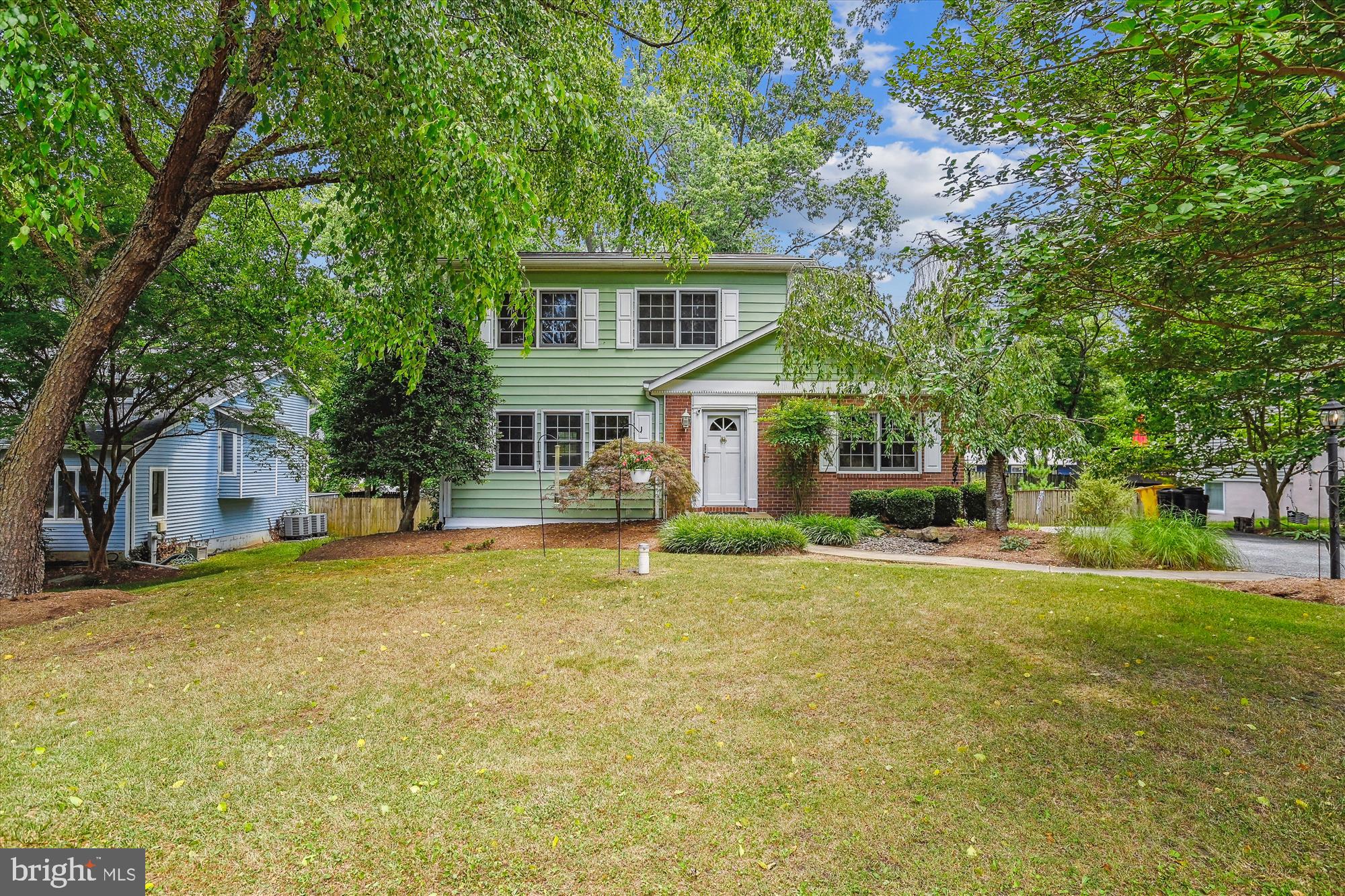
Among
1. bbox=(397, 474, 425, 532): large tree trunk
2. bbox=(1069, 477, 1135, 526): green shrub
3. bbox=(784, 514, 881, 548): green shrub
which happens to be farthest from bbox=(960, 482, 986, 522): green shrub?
bbox=(397, 474, 425, 532): large tree trunk

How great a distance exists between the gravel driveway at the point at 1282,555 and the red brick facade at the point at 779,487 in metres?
4.72

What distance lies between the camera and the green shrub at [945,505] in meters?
13.0

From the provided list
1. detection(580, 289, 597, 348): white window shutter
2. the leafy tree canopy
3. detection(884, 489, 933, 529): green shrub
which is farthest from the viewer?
detection(580, 289, 597, 348): white window shutter

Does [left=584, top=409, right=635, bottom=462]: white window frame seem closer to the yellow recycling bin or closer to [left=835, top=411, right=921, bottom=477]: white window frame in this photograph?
[left=835, top=411, right=921, bottom=477]: white window frame

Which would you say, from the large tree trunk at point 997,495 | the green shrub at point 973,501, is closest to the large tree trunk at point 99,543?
the large tree trunk at point 997,495

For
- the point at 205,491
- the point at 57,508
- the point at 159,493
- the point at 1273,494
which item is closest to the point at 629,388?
the point at 159,493

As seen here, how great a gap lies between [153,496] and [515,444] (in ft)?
26.7

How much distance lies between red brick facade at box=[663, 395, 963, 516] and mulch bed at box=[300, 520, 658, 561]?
6.41 ft

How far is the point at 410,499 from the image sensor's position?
12.4m

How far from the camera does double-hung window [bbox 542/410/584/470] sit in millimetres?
13641

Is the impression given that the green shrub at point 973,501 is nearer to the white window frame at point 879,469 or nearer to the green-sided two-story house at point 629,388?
the green-sided two-story house at point 629,388

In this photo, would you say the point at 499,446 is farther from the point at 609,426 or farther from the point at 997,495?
the point at 997,495

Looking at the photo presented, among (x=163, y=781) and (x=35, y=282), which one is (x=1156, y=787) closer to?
(x=163, y=781)

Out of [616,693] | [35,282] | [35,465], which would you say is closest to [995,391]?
[616,693]
